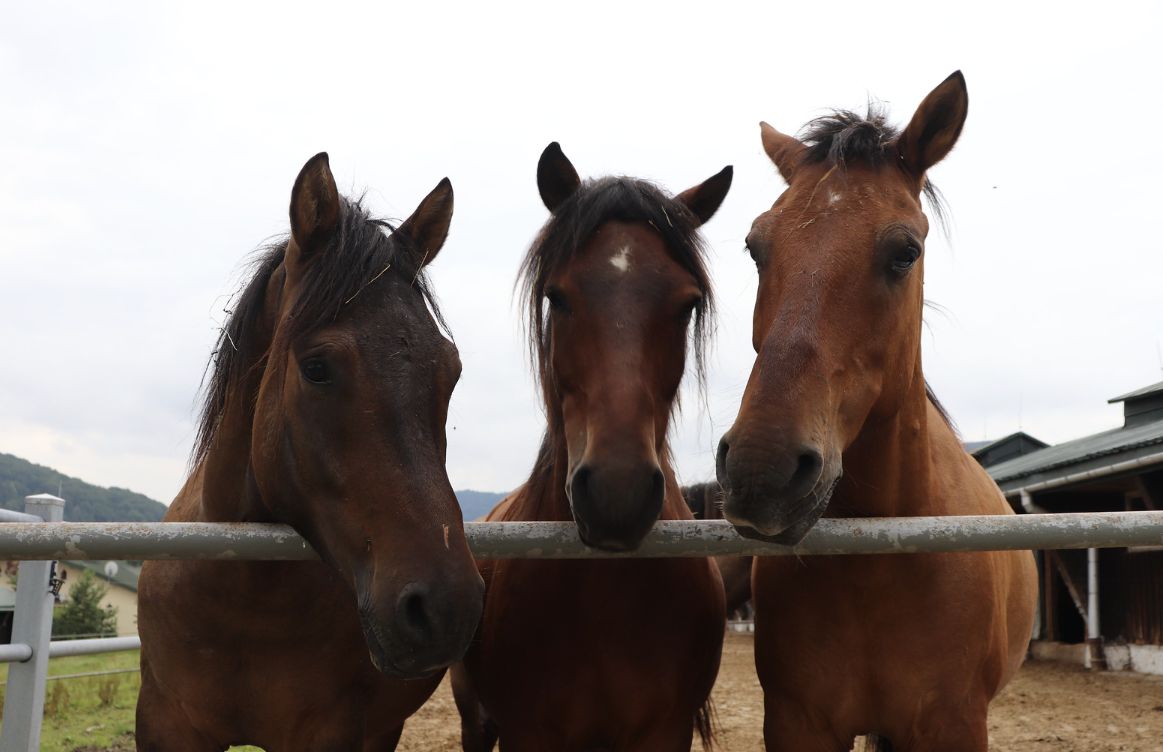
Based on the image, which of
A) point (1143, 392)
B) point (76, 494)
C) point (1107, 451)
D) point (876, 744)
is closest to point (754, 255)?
point (876, 744)

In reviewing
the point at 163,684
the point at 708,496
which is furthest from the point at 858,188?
the point at 708,496

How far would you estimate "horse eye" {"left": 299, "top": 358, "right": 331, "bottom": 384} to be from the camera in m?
2.47

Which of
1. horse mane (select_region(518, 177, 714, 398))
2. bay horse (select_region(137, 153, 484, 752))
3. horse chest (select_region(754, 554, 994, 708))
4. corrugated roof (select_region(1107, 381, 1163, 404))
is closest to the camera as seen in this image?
bay horse (select_region(137, 153, 484, 752))

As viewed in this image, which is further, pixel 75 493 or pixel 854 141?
pixel 75 493

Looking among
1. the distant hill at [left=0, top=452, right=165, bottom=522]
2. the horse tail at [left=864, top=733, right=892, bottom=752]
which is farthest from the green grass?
the distant hill at [left=0, top=452, right=165, bottom=522]

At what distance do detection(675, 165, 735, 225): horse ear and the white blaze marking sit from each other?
2.02 ft

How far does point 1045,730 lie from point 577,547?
7.63 meters

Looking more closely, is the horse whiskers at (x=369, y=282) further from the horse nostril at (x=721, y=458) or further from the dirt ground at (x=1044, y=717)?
the dirt ground at (x=1044, y=717)

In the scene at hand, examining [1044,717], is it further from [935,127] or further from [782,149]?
[935,127]

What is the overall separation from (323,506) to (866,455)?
161 cm

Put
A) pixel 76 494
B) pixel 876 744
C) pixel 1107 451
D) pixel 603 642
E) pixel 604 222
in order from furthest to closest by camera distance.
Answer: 1. pixel 76 494
2. pixel 1107 451
3. pixel 876 744
4. pixel 604 222
5. pixel 603 642

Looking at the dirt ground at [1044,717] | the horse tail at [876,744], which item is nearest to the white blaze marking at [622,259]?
the horse tail at [876,744]

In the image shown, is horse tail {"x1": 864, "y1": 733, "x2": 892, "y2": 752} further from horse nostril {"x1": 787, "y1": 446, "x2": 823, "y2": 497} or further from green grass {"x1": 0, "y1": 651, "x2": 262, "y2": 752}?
green grass {"x1": 0, "y1": 651, "x2": 262, "y2": 752}

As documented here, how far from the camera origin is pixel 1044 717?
29.6 feet
